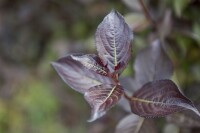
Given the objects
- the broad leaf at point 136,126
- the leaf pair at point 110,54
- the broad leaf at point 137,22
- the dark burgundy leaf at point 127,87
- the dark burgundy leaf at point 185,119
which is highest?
the leaf pair at point 110,54

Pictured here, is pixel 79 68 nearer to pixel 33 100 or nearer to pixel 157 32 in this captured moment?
pixel 157 32

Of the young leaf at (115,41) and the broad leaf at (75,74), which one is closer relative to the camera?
the young leaf at (115,41)

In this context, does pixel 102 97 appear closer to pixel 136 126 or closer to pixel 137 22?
pixel 136 126

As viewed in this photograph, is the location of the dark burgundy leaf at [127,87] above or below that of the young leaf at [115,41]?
below

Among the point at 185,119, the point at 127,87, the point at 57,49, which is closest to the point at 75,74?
the point at 127,87

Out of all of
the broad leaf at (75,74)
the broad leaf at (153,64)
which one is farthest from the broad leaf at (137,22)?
the broad leaf at (75,74)

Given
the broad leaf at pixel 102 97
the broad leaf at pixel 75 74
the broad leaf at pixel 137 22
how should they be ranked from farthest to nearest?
the broad leaf at pixel 137 22
the broad leaf at pixel 75 74
the broad leaf at pixel 102 97

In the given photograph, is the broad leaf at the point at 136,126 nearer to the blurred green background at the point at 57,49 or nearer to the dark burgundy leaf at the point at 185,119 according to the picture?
the dark burgundy leaf at the point at 185,119
